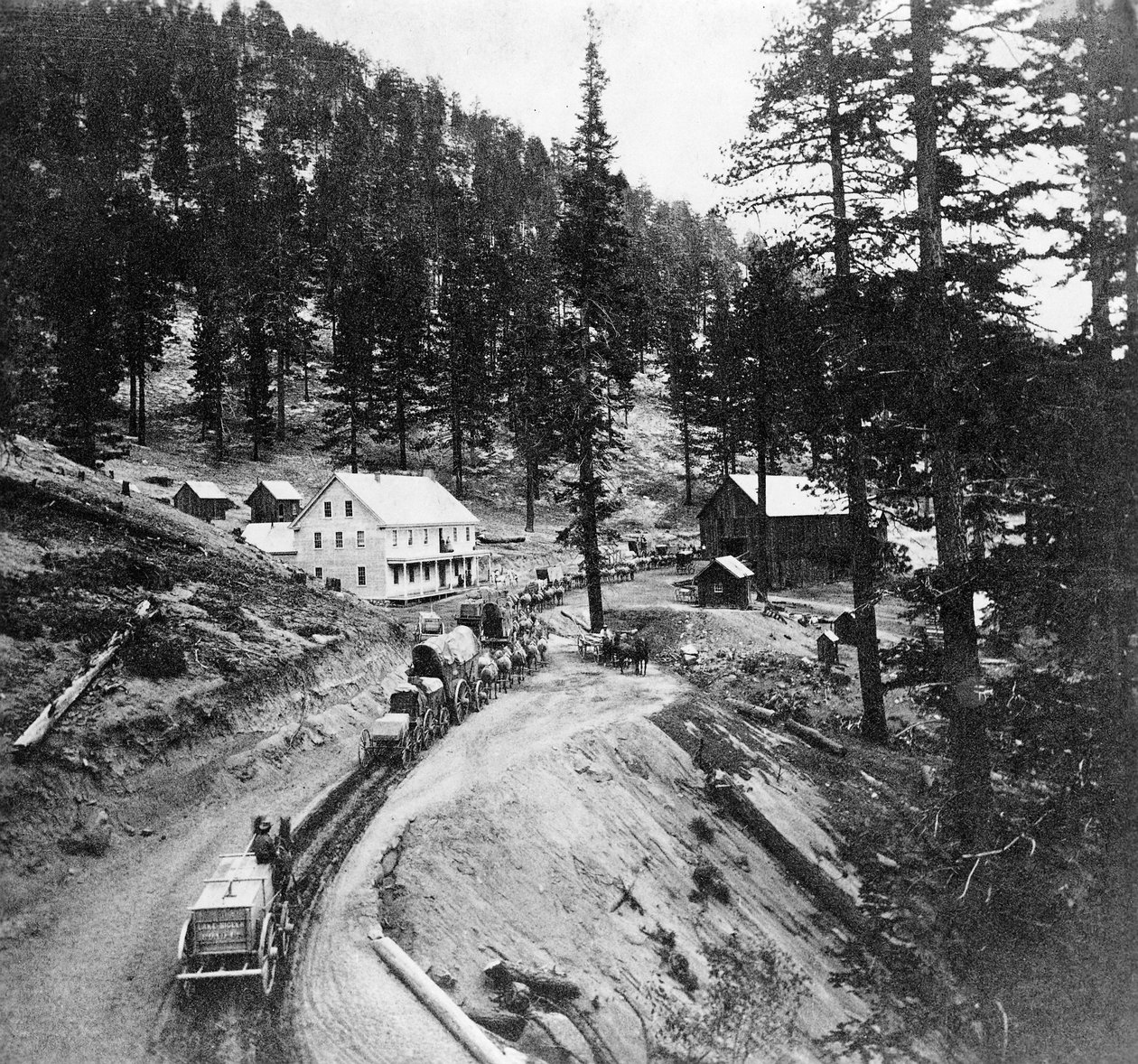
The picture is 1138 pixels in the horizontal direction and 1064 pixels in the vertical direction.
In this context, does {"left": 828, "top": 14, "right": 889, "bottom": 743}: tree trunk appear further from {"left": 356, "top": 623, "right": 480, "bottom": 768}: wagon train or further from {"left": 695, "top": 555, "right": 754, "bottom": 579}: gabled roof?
{"left": 695, "top": 555, "right": 754, "bottom": 579}: gabled roof

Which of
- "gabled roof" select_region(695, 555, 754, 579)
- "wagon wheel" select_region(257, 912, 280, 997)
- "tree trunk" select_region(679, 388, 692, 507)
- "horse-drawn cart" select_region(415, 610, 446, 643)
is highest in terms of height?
"tree trunk" select_region(679, 388, 692, 507)

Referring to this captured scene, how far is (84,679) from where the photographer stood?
47.1 ft

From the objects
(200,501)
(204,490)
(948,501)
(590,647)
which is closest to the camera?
(948,501)

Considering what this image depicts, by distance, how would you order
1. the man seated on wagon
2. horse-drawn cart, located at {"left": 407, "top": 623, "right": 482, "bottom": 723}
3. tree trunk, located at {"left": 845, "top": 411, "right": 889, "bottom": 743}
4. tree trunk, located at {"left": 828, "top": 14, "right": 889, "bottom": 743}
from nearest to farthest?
the man seated on wagon → tree trunk, located at {"left": 828, "top": 14, "right": 889, "bottom": 743} → tree trunk, located at {"left": 845, "top": 411, "right": 889, "bottom": 743} → horse-drawn cart, located at {"left": 407, "top": 623, "right": 482, "bottom": 723}

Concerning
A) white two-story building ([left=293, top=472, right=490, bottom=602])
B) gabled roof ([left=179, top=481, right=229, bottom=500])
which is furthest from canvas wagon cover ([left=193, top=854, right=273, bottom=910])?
gabled roof ([left=179, top=481, right=229, bottom=500])

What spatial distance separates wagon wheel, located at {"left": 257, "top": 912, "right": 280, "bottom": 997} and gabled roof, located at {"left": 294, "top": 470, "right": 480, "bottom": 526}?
31618 millimetres

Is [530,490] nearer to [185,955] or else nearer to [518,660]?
[518,660]

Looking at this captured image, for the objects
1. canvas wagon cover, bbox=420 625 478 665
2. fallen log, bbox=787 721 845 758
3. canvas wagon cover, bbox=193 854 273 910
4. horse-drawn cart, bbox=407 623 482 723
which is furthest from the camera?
canvas wagon cover, bbox=420 625 478 665

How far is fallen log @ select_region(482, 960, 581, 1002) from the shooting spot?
10805 millimetres

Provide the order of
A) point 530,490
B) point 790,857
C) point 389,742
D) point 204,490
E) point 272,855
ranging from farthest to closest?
1. point 530,490
2. point 204,490
3. point 389,742
4. point 790,857
5. point 272,855

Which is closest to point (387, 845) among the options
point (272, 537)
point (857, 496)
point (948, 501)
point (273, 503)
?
point (948, 501)

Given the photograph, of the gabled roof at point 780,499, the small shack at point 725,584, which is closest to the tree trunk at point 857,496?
the small shack at point 725,584

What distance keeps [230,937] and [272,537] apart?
36374 mm

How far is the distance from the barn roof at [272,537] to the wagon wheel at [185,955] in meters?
33.7
